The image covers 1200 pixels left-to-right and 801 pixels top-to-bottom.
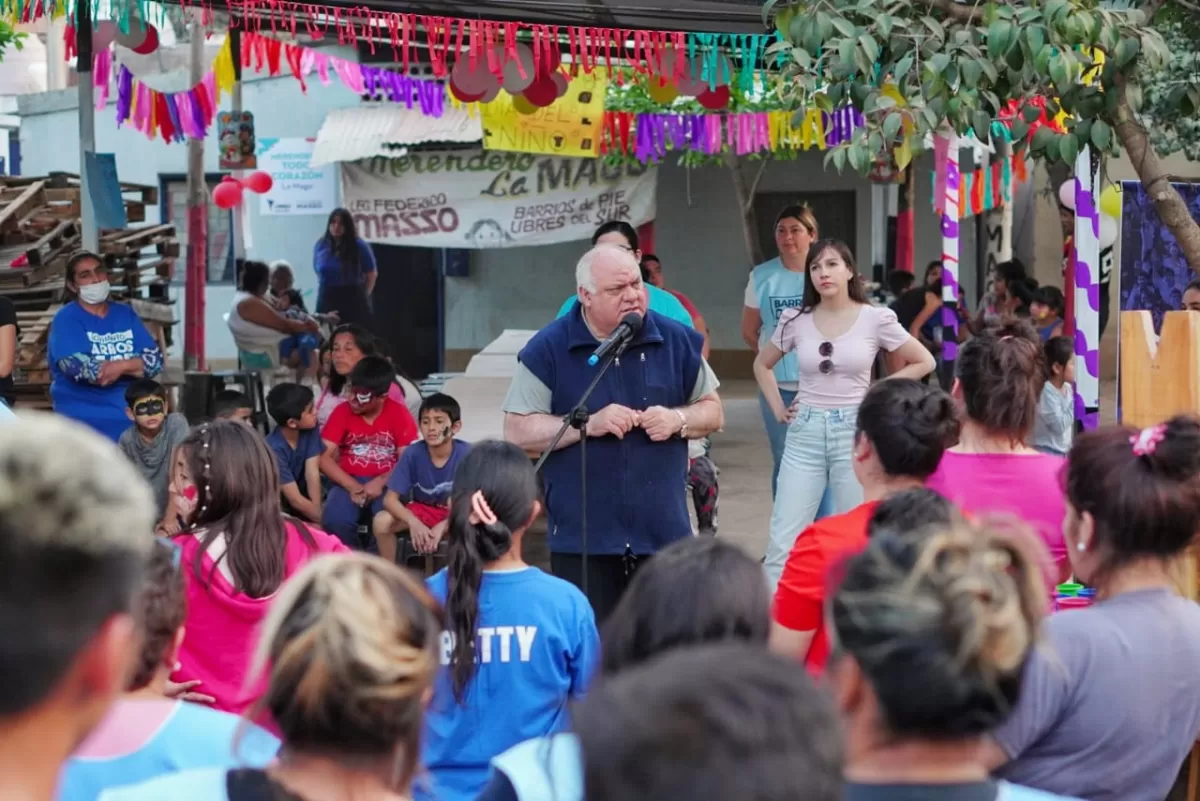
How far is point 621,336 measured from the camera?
4.70 metres

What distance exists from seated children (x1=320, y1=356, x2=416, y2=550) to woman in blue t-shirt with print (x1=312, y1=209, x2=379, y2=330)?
6346mm

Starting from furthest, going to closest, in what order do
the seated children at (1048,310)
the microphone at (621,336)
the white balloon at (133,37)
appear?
the seated children at (1048,310) → the white balloon at (133,37) → the microphone at (621,336)

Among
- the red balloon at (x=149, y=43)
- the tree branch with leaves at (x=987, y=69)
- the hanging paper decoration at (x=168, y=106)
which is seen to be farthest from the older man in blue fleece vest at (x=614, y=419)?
the hanging paper decoration at (x=168, y=106)

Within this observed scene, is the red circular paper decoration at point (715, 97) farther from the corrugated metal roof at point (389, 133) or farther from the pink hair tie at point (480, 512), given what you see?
the pink hair tie at point (480, 512)

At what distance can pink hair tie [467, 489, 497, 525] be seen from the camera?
3.31 metres

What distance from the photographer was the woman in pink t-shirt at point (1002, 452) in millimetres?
3883

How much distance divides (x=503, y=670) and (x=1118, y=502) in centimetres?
134

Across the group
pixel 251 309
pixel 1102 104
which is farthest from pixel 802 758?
pixel 251 309

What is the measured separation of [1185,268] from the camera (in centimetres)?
641

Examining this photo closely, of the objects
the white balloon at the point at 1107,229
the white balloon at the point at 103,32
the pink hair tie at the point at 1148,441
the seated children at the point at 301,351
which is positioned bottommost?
the pink hair tie at the point at 1148,441

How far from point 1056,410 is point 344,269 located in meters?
8.56

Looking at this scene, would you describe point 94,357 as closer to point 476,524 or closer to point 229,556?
point 229,556

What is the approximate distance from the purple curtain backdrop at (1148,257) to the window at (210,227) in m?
15.2

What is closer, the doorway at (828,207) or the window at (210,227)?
the doorway at (828,207)
